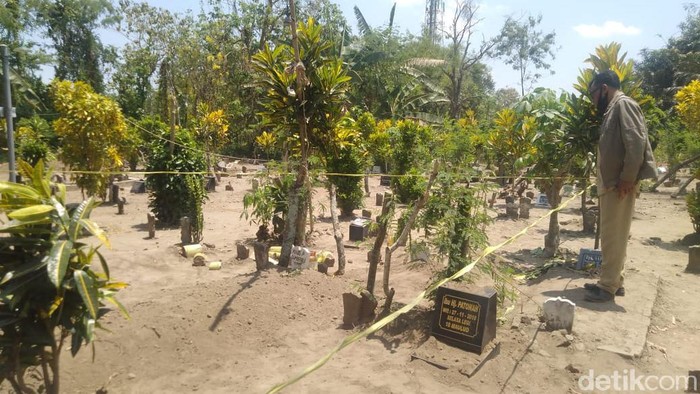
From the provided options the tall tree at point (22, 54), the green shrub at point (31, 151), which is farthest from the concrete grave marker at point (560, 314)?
the tall tree at point (22, 54)

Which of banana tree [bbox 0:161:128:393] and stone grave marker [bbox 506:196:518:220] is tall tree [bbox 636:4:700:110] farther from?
banana tree [bbox 0:161:128:393]

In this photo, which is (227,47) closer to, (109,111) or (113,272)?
(109,111)

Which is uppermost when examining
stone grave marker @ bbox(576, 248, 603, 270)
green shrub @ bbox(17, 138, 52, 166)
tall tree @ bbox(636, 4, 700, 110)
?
tall tree @ bbox(636, 4, 700, 110)

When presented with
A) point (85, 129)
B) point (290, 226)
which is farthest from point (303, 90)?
point (85, 129)

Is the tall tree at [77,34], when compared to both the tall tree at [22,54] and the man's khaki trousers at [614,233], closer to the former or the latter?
the tall tree at [22,54]

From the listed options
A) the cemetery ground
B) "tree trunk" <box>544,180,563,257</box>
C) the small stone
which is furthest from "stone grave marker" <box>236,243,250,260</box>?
"tree trunk" <box>544,180,563,257</box>

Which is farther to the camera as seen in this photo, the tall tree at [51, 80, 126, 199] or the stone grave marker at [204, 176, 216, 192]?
the stone grave marker at [204, 176, 216, 192]

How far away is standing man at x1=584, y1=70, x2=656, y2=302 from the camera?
4.54 m

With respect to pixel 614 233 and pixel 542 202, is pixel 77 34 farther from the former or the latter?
pixel 614 233

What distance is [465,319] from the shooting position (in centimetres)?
392

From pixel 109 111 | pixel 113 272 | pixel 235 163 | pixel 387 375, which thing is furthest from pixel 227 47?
pixel 387 375

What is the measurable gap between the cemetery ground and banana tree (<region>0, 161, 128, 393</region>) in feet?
4.08

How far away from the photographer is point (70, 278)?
8.24 ft

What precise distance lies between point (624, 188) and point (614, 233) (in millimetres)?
475
